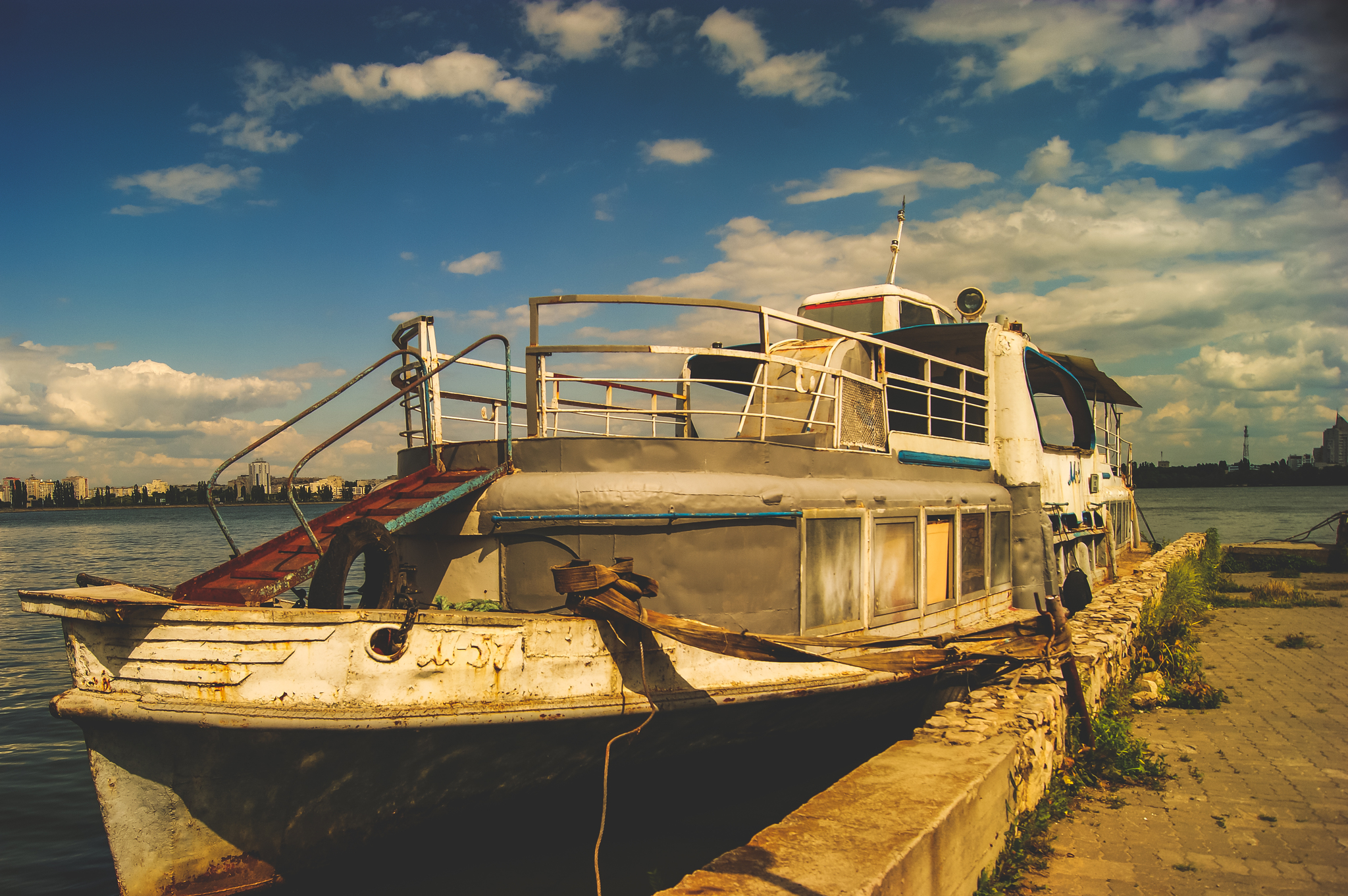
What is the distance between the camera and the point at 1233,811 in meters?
5.68

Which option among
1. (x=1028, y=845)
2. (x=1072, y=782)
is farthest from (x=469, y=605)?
(x=1072, y=782)

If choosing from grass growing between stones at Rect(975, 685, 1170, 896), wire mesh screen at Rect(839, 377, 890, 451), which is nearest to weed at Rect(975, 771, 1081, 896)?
grass growing between stones at Rect(975, 685, 1170, 896)

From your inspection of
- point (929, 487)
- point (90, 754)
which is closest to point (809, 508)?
point (929, 487)

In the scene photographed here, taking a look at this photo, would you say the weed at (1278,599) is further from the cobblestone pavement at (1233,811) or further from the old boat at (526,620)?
the old boat at (526,620)

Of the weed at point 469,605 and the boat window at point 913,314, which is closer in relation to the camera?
the weed at point 469,605

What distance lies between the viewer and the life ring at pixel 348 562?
4.58 metres

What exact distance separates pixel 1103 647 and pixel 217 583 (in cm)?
807

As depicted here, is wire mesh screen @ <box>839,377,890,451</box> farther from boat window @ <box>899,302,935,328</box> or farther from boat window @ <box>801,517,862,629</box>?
boat window @ <box>899,302,935,328</box>

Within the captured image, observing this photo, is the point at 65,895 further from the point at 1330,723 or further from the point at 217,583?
the point at 1330,723

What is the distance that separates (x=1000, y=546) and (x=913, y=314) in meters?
3.68

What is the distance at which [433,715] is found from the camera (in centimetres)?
443

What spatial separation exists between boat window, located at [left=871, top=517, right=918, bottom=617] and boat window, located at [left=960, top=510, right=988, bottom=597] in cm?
115

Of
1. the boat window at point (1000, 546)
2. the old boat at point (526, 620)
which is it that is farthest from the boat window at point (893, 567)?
the boat window at point (1000, 546)

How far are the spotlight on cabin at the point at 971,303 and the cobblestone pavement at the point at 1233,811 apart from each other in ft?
19.8
